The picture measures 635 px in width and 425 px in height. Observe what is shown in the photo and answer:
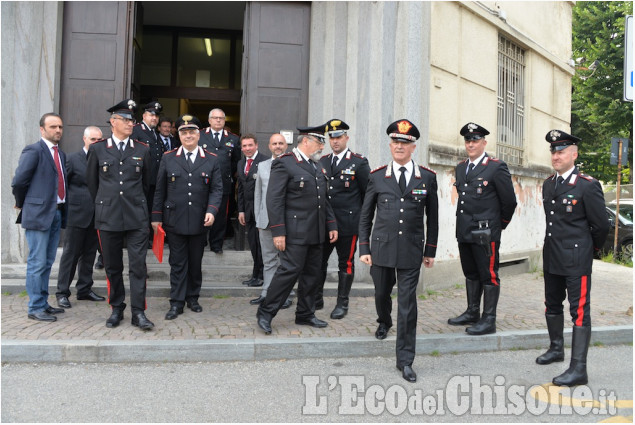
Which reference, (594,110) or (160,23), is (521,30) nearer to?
(160,23)

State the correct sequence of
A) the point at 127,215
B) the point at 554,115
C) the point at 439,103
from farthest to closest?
the point at 554,115 < the point at 439,103 < the point at 127,215

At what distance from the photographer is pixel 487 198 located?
5.39 metres

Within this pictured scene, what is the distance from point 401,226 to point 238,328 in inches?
79.6

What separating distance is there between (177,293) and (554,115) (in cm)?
873

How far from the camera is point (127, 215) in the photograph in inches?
202

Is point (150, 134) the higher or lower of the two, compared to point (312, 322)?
higher

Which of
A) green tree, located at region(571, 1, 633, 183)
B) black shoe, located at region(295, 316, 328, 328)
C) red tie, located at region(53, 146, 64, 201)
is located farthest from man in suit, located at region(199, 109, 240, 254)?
green tree, located at region(571, 1, 633, 183)

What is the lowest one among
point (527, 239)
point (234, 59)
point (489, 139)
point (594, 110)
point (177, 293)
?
point (177, 293)

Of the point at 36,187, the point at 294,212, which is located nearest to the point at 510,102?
the point at 294,212

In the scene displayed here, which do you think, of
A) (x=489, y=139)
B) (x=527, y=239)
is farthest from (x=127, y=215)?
(x=527, y=239)

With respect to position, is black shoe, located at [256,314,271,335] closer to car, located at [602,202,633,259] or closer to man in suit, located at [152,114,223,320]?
man in suit, located at [152,114,223,320]

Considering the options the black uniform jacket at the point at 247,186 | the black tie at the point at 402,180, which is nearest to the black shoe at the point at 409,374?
the black tie at the point at 402,180

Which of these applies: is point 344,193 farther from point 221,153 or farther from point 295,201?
point 221,153

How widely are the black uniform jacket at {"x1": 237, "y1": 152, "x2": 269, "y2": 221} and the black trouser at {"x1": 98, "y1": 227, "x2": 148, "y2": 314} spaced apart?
6.20ft
